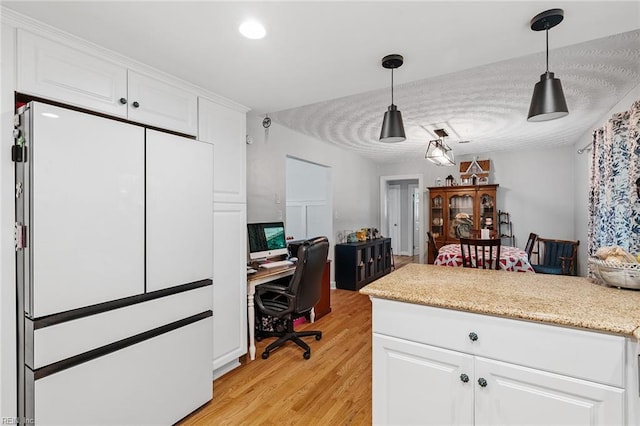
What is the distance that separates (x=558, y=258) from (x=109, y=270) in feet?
18.0


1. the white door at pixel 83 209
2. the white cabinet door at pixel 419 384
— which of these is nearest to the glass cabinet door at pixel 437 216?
the white cabinet door at pixel 419 384

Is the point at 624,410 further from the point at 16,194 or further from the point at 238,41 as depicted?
the point at 16,194

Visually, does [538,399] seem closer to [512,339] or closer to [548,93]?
[512,339]

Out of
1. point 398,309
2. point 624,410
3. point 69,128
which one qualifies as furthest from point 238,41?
point 624,410

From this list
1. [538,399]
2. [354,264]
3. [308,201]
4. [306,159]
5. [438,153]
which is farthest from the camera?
[308,201]

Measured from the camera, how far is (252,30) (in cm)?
156

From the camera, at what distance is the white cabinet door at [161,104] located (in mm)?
1889

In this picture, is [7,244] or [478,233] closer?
[7,244]

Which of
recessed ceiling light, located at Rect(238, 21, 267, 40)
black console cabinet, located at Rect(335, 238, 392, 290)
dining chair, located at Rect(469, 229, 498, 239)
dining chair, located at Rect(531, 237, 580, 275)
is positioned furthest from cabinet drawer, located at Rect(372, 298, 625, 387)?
dining chair, located at Rect(469, 229, 498, 239)

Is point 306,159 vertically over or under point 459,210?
over

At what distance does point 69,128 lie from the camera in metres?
1.43

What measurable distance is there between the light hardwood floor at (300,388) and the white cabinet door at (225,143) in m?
1.42

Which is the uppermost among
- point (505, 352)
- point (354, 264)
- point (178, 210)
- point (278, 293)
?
point (178, 210)

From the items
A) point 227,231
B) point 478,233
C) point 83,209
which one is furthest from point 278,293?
point 478,233
